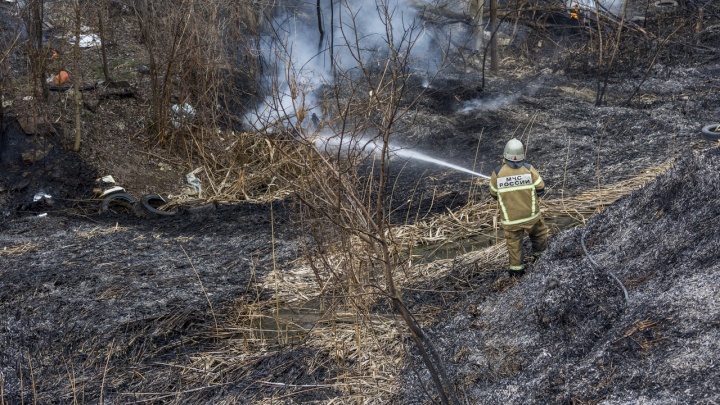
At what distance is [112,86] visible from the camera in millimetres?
12469

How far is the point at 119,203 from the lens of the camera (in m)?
10.0

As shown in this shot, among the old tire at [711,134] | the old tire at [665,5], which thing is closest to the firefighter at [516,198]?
the old tire at [711,134]

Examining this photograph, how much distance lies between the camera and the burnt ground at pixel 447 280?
436 cm

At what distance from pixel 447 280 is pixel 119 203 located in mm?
5155

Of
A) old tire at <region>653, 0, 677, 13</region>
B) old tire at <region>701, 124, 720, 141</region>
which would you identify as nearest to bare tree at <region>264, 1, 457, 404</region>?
old tire at <region>701, 124, 720, 141</region>

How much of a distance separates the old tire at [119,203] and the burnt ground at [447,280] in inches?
10.2

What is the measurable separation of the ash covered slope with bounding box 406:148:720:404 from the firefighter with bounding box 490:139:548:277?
319mm

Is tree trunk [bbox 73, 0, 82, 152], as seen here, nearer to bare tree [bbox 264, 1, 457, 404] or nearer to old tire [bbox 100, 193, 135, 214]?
old tire [bbox 100, 193, 135, 214]

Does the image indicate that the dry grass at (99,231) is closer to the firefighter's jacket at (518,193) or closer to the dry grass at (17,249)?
the dry grass at (17,249)

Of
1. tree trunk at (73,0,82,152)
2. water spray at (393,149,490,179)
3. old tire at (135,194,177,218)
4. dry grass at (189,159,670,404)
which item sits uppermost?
tree trunk at (73,0,82,152)

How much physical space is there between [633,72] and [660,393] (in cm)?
→ 1156

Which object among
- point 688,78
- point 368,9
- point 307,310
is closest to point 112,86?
point 368,9

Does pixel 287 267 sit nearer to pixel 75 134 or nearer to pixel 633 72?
pixel 75 134

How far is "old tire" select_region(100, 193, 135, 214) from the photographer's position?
9.90 m
